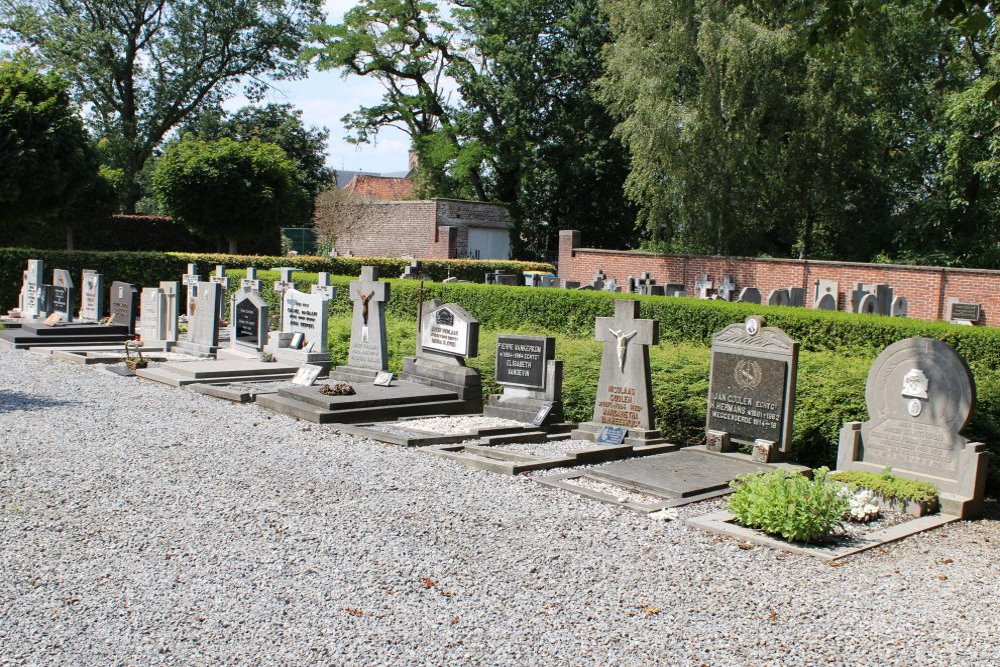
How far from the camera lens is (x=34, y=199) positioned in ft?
73.1

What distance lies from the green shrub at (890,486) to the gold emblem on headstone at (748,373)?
53.2 inches

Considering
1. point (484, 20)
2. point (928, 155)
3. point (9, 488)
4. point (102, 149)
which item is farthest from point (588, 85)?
point (9, 488)

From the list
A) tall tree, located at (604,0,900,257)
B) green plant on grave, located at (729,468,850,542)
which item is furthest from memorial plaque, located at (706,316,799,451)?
tall tree, located at (604,0,900,257)

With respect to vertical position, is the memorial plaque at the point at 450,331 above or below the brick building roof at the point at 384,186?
below

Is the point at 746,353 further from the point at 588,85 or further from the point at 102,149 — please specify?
the point at 102,149

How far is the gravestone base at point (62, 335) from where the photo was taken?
55.3 feet

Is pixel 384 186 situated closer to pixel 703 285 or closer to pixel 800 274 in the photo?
pixel 703 285

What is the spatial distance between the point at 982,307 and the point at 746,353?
16615 millimetres

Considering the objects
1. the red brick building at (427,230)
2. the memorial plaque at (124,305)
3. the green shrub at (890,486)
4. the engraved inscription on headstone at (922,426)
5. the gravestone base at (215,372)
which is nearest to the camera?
the green shrub at (890,486)

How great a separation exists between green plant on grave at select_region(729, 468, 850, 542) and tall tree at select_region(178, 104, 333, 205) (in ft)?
121

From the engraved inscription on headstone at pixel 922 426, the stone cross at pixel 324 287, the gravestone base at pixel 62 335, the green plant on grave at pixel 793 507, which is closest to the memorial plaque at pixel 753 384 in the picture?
the engraved inscription on headstone at pixel 922 426

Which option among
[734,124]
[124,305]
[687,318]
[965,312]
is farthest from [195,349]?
[734,124]

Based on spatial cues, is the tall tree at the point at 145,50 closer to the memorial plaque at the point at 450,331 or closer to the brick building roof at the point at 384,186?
the brick building roof at the point at 384,186

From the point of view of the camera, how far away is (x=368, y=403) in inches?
433
